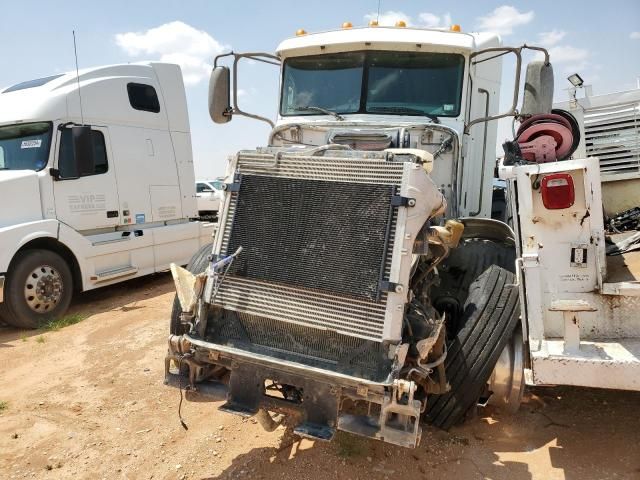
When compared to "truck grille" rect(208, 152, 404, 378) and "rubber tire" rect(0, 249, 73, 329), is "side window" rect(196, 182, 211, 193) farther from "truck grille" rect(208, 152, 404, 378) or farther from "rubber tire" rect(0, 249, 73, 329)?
"truck grille" rect(208, 152, 404, 378)

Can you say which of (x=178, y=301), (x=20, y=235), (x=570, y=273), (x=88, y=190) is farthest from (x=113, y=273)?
(x=570, y=273)

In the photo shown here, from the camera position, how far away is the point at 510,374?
10.8ft

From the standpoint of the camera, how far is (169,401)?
4160 millimetres

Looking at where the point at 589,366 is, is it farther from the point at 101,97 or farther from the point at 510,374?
the point at 101,97

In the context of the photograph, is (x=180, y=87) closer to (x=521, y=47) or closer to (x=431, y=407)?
(x=521, y=47)

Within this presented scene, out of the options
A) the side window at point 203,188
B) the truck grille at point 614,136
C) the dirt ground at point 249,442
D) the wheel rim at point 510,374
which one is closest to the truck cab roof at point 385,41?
the truck grille at point 614,136

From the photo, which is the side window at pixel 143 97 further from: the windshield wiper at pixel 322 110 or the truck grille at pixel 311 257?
the truck grille at pixel 311 257

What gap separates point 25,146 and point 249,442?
210 inches

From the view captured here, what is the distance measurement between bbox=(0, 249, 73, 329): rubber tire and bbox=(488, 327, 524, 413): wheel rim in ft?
18.0

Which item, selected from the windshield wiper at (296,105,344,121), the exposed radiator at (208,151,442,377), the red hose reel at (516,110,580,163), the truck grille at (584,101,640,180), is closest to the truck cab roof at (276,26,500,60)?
the windshield wiper at (296,105,344,121)

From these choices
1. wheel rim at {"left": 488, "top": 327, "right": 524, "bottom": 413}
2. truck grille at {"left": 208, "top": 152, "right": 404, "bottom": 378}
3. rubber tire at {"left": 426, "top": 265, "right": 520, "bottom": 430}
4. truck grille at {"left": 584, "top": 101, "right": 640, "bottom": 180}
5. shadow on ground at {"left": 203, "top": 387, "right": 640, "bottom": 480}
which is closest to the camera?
truck grille at {"left": 208, "top": 152, "right": 404, "bottom": 378}

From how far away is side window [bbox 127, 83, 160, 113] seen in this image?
25.6 ft

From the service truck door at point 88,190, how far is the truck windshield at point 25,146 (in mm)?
174

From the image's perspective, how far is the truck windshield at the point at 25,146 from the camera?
6711 millimetres
